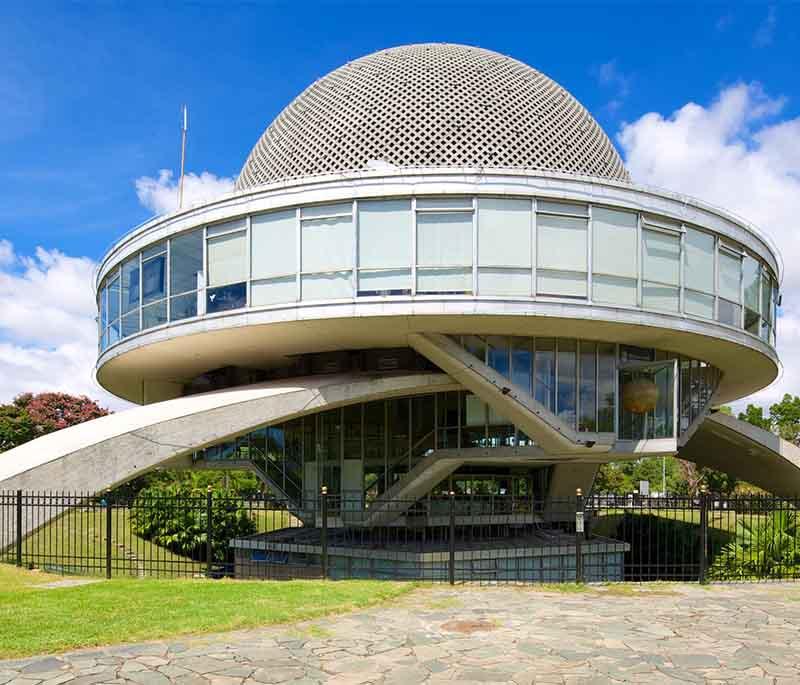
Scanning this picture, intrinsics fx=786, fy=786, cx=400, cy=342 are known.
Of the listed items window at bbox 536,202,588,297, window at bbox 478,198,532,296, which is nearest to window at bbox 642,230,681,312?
window at bbox 536,202,588,297

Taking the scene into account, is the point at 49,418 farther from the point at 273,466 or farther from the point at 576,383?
the point at 576,383

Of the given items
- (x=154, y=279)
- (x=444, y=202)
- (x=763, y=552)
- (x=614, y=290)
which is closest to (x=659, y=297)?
(x=614, y=290)

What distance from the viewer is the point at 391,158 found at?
1759cm

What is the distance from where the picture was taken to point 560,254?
15.2 m

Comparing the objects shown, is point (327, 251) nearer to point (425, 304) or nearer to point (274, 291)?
point (274, 291)

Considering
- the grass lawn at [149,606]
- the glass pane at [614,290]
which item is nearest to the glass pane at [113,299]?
the grass lawn at [149,606]

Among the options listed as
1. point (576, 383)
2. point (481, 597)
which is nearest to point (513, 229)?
point (576, 383)

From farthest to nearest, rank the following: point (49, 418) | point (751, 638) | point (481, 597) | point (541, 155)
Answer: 1. point (49, 418)
2. point (541, 155)
3. point (481, 597)
4. point (751, 638)

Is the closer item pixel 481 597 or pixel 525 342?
pixel 481 597

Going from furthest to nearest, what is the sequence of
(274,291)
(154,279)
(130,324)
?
1. (130,324)
2. (154,279)
3. (274,291)

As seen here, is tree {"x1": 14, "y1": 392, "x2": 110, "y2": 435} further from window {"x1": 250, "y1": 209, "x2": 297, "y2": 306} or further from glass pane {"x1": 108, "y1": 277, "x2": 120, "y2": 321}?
window {"x1": 250, "y1": 209, "x2": 297, "y2": 306}

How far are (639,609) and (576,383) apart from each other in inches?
324

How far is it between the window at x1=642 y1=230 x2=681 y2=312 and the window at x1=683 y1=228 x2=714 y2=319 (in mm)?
285

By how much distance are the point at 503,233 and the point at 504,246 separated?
25 cm
